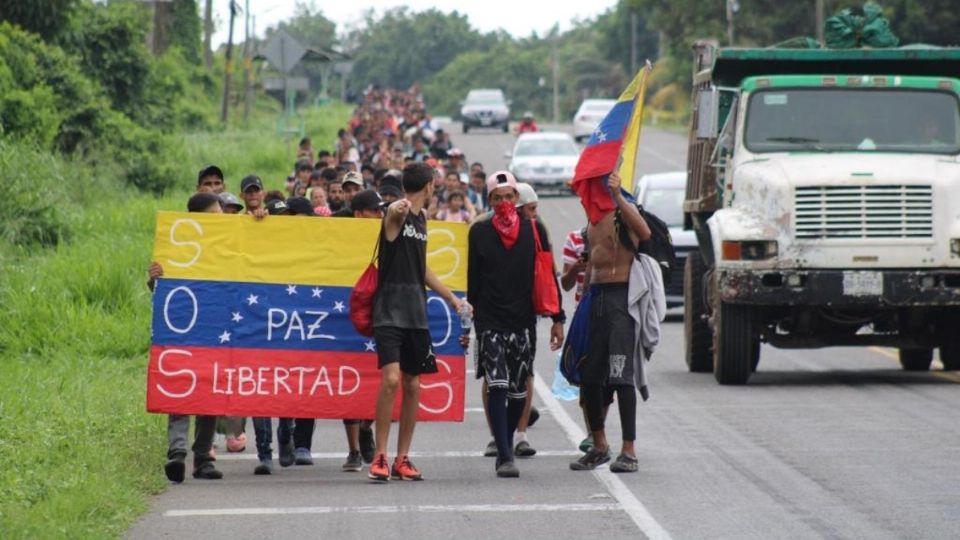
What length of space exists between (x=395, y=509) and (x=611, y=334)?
2141 mm

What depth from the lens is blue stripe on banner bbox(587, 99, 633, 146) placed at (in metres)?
12.2

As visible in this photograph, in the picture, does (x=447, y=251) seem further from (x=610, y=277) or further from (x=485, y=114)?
(x=485, y=114)

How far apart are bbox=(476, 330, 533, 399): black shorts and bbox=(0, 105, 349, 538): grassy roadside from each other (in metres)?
2.10

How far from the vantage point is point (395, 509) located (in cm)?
1072

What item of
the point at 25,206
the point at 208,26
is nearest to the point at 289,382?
the point at 25,206

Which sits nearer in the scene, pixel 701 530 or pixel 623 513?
pixel 701 530

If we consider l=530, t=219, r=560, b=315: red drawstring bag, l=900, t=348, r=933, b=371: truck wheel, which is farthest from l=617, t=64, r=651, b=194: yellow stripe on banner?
l=900, t=348, r=933, b=371: truck wheel

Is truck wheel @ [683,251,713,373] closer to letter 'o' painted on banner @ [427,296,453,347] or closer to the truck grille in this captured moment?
the truck grille

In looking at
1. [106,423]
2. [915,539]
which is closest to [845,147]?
[106,423]

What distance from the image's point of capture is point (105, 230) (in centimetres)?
2619

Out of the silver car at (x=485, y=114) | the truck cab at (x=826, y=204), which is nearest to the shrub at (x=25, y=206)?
the truck cab at (x=826, y=204)

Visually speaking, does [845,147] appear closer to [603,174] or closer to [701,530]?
[603,174]

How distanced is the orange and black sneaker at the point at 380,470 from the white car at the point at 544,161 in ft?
115

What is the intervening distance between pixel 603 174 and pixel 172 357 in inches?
116
